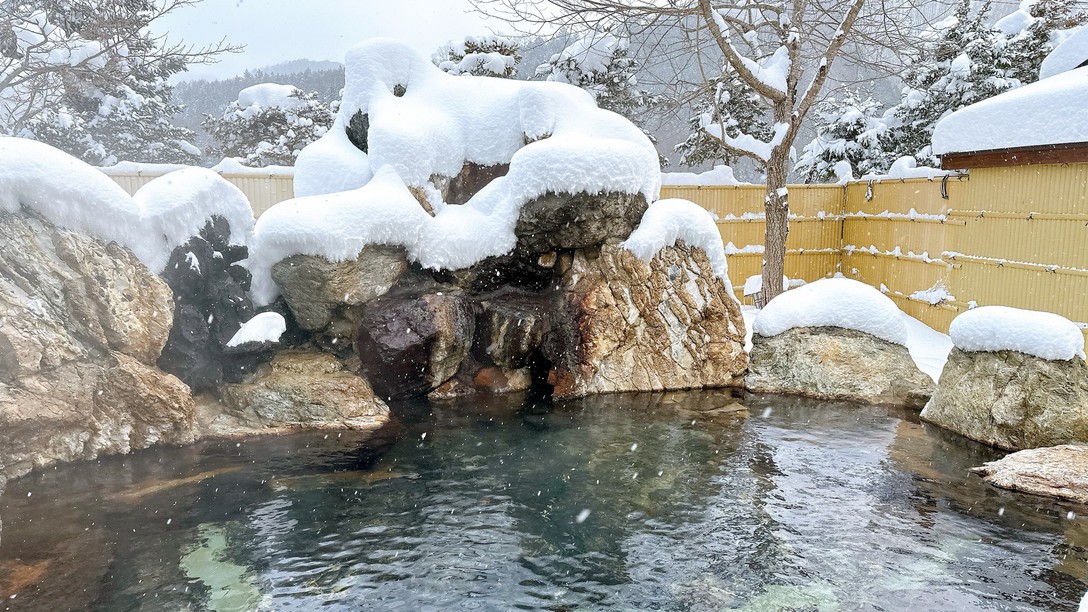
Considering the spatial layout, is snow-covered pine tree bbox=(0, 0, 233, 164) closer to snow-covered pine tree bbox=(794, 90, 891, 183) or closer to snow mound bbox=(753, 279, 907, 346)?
snow mound bbox=(753, 279, 907, 346)

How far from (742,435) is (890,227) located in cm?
808

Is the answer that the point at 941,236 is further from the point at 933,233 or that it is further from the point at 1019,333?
the point at 1019,333

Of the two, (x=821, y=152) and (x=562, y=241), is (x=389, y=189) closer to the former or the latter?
(x=562, y=241)

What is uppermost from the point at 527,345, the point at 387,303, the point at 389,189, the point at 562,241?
the point at 389,189

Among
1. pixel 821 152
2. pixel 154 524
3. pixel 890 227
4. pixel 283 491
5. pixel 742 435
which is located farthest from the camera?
pixel 821 152

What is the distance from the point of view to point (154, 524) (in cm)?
543

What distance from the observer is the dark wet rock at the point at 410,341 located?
Answer: 8.66 metres

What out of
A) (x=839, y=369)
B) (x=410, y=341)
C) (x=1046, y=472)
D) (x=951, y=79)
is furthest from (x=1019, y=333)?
(x=951, y=79)

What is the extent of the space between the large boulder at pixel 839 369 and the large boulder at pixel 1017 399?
1103mm

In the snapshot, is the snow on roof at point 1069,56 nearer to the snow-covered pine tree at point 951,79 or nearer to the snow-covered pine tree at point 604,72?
the snow-covered pine tree at point 951,79

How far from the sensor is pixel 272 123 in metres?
21.5

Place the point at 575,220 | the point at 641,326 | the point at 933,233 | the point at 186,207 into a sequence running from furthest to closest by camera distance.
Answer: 1. the point at 933,233
2. the point at 641,326
3. the point at 575,220
4. the point at 186,207

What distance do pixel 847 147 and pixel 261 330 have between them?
56.3ft

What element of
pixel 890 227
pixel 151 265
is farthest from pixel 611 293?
pixel 890 227
